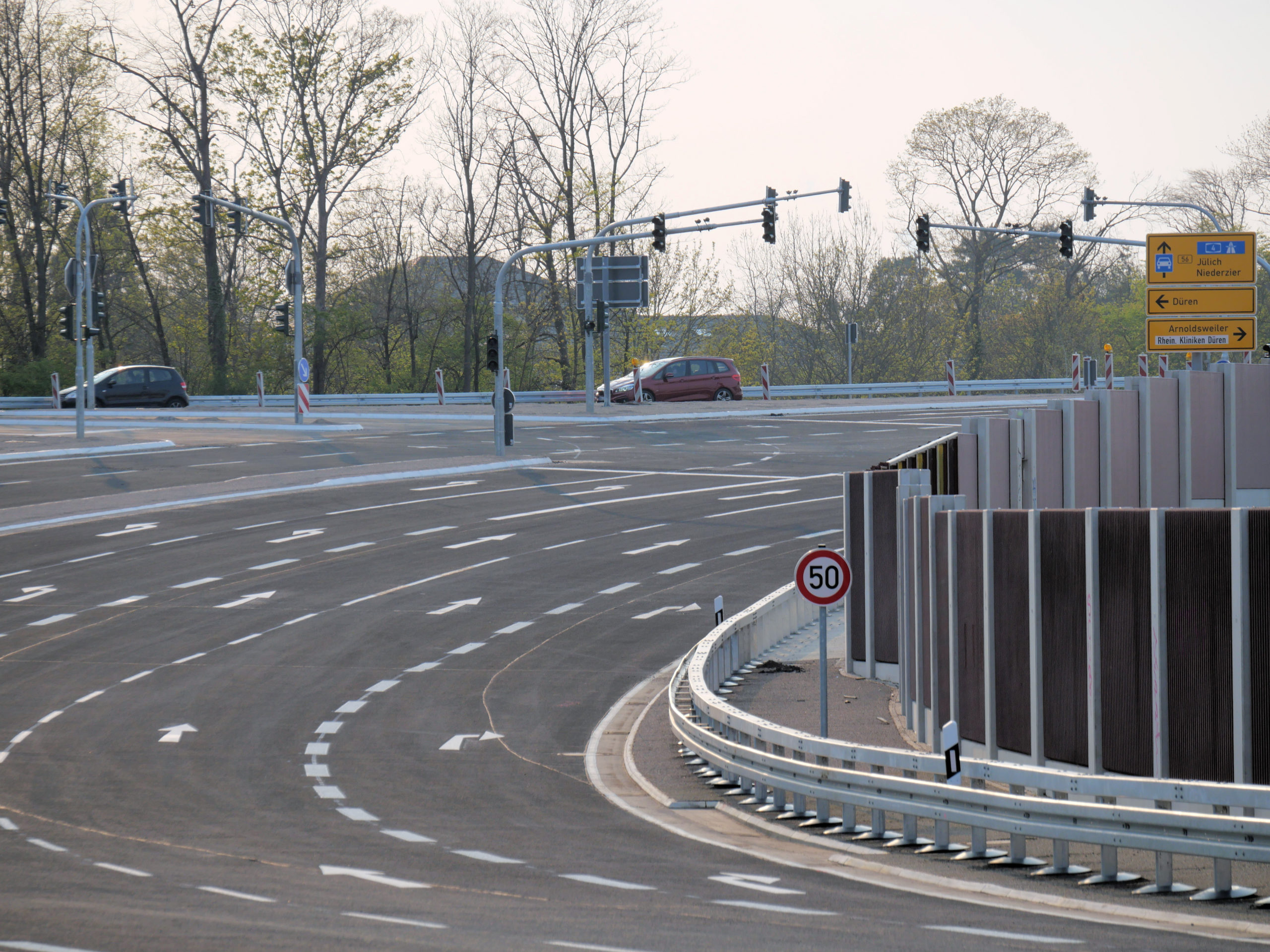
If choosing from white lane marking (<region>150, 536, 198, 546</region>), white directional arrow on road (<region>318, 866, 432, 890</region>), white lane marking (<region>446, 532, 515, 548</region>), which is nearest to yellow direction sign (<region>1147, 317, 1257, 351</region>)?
white lane marking (<region>446, 532, 515, 548</region>)

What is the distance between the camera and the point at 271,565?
2369 cm

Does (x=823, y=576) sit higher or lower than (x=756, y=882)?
higher

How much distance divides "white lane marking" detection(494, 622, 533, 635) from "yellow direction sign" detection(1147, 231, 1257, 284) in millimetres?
17225

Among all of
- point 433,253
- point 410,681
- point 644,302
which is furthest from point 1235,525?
point 433,253

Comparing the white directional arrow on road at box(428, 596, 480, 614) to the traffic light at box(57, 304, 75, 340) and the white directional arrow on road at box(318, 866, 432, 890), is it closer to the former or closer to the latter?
the white directional arrow on road at box(318, 866, 432, 890)

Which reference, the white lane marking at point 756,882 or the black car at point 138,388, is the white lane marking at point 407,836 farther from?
the black car at point 138,388

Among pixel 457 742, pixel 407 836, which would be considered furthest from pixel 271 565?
pixel 407 836

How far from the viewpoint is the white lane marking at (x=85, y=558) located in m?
23.9

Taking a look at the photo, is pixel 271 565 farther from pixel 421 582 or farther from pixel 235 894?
pixel 235 894

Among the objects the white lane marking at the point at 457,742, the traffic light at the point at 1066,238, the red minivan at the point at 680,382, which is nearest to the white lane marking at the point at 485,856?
the white lane marking at the point at 457,742

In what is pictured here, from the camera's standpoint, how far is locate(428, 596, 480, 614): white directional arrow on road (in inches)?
806

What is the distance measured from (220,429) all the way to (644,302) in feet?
45.2

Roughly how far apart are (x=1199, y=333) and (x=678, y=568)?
1383 centimetres

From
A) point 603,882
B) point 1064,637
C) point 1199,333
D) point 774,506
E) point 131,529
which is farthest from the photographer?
point 1199,333
